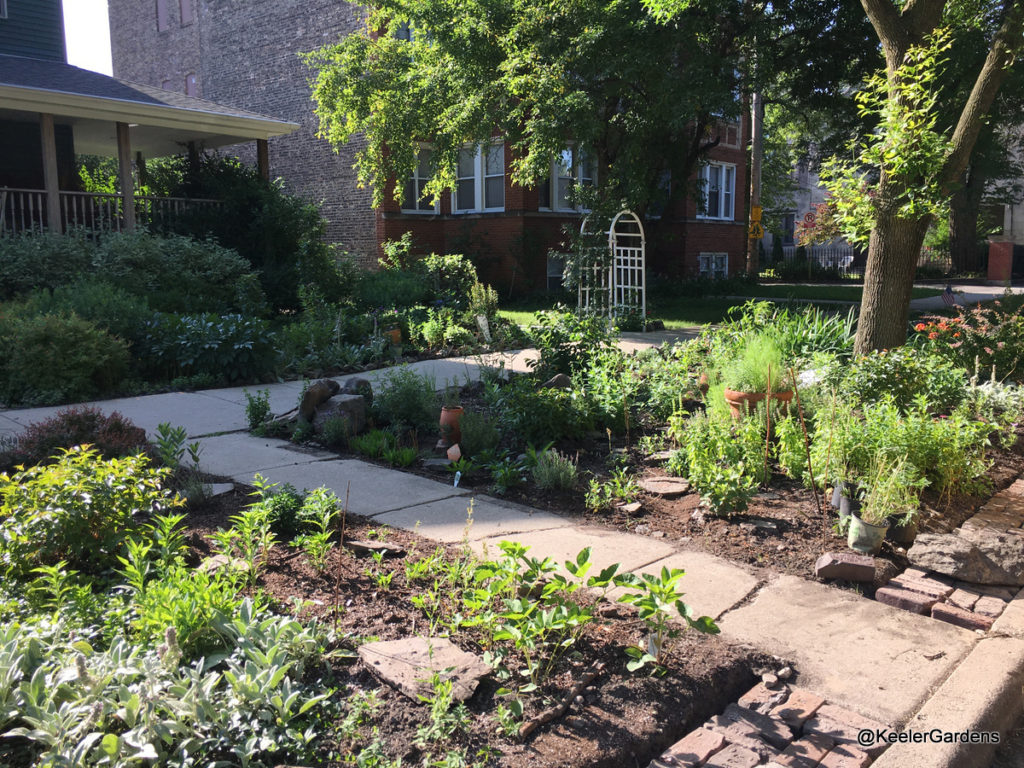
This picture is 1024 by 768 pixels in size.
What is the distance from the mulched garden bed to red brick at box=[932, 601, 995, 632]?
1.11 m

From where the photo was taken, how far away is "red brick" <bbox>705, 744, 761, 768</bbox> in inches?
96.7

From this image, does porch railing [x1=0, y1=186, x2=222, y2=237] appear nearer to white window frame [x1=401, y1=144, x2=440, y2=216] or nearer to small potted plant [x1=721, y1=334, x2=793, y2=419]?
white window frame [x1=401, y1=144, x2=440, y2=216]

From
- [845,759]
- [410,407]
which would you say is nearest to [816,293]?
[410,407]

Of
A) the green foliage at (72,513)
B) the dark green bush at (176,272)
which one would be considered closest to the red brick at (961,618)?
→ the green foliage at (72,513)

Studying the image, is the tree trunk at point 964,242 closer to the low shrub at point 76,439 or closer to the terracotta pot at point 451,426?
the terracotta pot at point 451,426

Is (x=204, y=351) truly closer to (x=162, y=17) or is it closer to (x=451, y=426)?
(x=451, y=426)

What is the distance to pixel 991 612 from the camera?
3721mm

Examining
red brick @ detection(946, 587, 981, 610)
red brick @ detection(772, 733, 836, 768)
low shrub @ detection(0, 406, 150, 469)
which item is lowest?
red brick @ detection(946, 587, 981, 610)

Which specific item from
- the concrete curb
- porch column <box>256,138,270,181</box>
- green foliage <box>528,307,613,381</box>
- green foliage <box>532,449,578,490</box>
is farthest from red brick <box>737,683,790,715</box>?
porch column <box>256,138,270,181</box>

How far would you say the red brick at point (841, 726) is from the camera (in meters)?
2.63

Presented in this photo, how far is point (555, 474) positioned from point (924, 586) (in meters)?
2.24

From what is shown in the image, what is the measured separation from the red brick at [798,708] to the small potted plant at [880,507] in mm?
1541

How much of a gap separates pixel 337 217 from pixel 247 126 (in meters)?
6.55

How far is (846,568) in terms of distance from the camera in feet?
12.8
